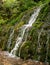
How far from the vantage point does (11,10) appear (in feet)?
60.6

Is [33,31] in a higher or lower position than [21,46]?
higher

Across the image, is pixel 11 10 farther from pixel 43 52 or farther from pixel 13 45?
pixel 43 52

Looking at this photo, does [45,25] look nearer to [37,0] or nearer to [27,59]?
[27,59]

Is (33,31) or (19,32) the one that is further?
(19,32)

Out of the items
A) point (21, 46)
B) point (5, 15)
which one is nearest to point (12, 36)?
point (21, 46)

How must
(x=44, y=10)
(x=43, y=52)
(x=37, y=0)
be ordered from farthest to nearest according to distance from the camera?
(x=37, y=0) → (x=44, y=10) → (x=43, y=52)

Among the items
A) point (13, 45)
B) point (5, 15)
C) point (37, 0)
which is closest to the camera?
point (13, 45)

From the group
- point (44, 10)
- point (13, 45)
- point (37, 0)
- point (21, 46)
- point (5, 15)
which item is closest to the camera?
point (21, 46)

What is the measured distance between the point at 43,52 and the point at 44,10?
359 cm

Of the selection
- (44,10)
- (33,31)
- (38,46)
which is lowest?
(38,46)

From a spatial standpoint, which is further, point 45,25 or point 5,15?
point 5,15

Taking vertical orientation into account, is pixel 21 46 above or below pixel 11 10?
below

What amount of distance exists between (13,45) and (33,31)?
1640 mm

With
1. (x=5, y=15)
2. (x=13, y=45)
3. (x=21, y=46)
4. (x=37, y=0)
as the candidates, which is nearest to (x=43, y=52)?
(x=21, y=46)
